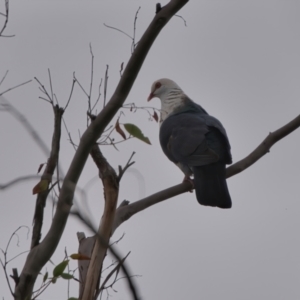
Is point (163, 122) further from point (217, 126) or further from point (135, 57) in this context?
point (135, 57)

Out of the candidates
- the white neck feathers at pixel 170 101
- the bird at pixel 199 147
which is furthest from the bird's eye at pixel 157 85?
the bird at pixel 199 147

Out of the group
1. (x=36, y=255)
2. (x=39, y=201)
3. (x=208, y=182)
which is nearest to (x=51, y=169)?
(x=39, y=201)

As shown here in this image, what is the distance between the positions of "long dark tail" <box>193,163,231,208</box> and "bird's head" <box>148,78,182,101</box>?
7.17 feet

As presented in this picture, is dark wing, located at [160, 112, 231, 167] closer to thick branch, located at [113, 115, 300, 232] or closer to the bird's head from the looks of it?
thick branch, located at [113, 115, 300, 232]

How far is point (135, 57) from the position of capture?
2455mm

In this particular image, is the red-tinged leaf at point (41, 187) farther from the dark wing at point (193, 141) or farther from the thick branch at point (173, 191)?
the dark wing at point (193, 141)

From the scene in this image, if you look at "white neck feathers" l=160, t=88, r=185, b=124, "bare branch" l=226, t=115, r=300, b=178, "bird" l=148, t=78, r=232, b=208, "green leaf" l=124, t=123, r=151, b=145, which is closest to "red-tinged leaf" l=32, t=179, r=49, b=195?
"green leaf" l=124, t=123, r=151, b=145

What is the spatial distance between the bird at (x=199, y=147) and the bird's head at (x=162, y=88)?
485 mm

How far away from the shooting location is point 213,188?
4.59 metres

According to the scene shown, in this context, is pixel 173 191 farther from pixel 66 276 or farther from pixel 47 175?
pixel 66 276

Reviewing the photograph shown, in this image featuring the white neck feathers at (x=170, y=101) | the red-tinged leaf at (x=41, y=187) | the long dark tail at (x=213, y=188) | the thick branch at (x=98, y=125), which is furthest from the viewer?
the white neck feathers at (x=170, y=101)

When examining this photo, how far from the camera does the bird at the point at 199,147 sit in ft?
15.1

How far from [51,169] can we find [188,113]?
2.95 meters

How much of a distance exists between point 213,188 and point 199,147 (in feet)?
1.81
